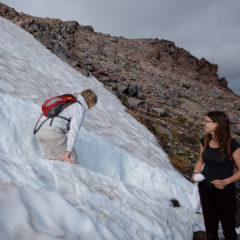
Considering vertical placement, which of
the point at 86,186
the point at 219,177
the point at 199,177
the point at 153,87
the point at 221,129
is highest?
the point at 153,87

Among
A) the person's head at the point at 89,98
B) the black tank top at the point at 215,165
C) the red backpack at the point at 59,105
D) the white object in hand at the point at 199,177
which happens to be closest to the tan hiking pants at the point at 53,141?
the red backpack at the point at 59,105

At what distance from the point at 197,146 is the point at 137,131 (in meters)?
3.12

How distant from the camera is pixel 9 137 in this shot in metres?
3.91

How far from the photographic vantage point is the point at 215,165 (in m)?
2.86

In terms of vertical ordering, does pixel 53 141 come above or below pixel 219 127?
below

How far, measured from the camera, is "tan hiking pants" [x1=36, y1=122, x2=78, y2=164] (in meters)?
3.46

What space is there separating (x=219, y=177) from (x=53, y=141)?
8.66 feet

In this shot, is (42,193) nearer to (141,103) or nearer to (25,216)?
(25,216)

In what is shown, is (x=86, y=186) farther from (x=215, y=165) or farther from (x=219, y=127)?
(x=219, y=127)

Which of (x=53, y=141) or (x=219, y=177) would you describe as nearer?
(x=219, y=177)

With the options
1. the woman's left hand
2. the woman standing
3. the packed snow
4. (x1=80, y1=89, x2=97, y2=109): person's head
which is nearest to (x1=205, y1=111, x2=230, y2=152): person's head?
the woman standing

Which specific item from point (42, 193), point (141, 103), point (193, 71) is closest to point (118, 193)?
point (42, 193)

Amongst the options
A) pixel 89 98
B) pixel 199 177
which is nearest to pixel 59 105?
pixel 89 98

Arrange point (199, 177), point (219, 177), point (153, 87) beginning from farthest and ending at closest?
point (153, 87) < point (199, 177) < point (219, 177)
